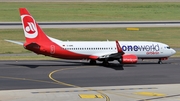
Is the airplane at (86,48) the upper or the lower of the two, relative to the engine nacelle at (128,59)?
upper

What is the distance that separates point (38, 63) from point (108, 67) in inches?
416

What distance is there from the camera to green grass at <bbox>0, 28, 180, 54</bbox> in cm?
10144

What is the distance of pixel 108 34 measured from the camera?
10781cm

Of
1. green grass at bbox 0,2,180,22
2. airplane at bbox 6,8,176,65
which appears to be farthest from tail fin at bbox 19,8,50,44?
A: green grass at bbox 0,2,180,22

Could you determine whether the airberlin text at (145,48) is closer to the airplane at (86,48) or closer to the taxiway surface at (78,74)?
the airplane at (86,48)

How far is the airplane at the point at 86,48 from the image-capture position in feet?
214

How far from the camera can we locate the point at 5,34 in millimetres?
104562

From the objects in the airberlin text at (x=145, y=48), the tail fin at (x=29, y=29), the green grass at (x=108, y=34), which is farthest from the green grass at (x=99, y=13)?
the tail fin at (x=29, y=29)

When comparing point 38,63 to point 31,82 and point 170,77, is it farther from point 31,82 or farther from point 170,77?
point 170,77

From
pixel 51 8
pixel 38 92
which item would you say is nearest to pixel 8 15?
pixel 51 8

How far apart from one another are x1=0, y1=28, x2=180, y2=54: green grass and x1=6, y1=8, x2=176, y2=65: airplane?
83.0 feet

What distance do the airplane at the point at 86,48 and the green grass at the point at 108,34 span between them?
25.3m

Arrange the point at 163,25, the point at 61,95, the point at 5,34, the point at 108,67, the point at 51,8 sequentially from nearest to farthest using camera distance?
1. the point at 61,95
2. the point at 108,67
3. the point at 5,34
4. the point at 163,25
5. the point at 51,8

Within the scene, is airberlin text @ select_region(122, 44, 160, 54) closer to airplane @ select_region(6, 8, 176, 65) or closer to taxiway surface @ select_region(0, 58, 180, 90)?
airplane @ select_region(6, 8, 176, 65)
